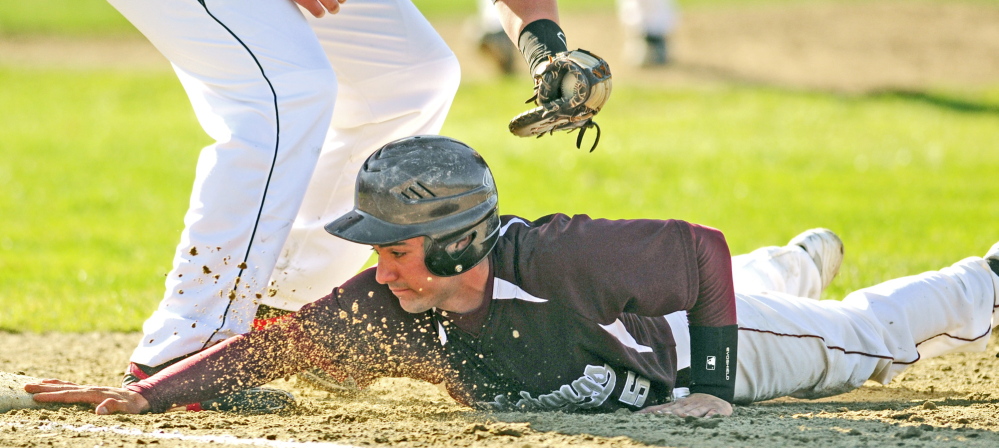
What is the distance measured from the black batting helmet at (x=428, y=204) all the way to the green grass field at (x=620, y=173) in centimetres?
336

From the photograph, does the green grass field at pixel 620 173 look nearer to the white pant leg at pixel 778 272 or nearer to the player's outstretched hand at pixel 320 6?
the white pant leg at pixel 778 272

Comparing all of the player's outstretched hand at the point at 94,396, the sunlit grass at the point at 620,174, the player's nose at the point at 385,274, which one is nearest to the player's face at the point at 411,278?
the player's nose at the point at 385,274

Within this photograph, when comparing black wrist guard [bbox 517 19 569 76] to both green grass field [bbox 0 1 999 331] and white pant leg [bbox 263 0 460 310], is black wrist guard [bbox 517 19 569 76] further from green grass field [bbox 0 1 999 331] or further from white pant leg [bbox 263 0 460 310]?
green grass field [bbox 0 1 999 331]

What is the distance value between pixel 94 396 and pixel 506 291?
155cm

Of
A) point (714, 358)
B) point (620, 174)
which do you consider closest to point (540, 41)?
point (714, 358)

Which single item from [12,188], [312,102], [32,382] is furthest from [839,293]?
[12,188]

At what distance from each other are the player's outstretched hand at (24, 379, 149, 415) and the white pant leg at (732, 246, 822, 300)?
2.84 meters

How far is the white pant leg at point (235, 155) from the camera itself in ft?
13.2

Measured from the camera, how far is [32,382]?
425 centimetres

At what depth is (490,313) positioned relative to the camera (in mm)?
4012

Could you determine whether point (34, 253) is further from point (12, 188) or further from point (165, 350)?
point (165, 350)

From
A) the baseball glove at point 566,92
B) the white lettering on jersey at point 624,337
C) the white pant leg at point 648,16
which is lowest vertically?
the white lettering on jersey at point 624,337

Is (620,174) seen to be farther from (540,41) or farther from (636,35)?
(540,41)

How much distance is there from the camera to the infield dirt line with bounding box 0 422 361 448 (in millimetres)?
3576
